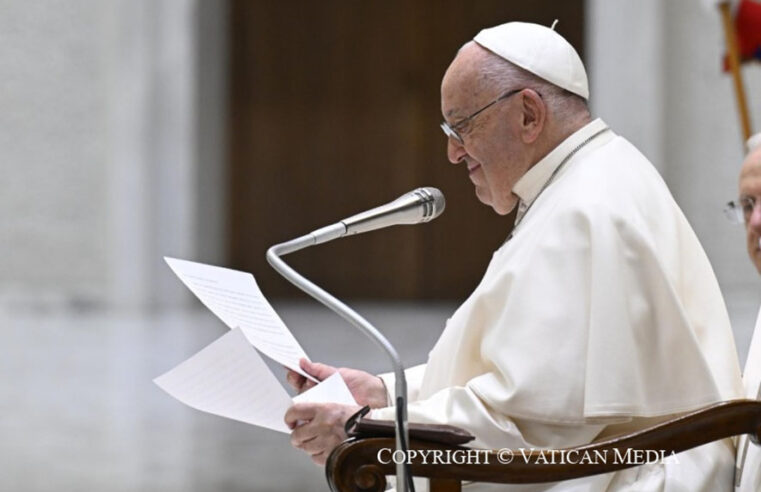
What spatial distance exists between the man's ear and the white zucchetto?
4 centimetres

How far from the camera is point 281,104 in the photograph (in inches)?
475

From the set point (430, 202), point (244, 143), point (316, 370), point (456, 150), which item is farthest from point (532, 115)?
point (244, 143)

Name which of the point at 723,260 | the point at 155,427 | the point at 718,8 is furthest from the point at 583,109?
the point at 723,260

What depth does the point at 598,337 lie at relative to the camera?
204cm

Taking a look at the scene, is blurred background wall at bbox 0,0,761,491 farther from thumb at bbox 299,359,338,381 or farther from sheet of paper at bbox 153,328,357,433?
sheet of paper at bbox 153,328,357,433

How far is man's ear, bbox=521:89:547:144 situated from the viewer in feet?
7.43

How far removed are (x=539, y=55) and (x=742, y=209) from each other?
1.44 ft

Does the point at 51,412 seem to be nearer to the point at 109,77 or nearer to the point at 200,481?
the point at 200,481

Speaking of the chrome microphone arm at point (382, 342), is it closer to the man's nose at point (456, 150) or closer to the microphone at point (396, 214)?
the microphone at point (396, 214)

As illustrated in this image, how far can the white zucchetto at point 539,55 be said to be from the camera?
7.47ft

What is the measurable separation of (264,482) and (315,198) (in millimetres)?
7404

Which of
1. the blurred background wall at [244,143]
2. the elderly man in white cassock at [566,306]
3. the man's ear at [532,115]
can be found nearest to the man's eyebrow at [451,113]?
the elderly man in white cassock at [566,306]

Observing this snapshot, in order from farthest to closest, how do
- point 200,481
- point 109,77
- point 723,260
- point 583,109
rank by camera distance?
point 109,77 < point 723,260 < point 200,481 < point 583,109

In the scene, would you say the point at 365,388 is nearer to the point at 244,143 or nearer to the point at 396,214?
the point at 396,214
